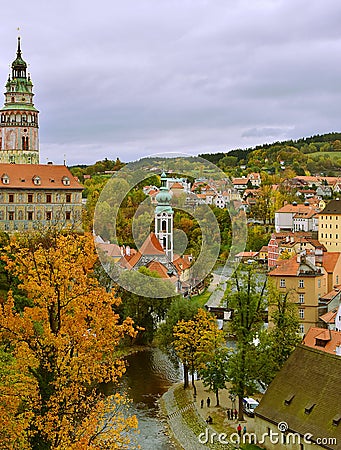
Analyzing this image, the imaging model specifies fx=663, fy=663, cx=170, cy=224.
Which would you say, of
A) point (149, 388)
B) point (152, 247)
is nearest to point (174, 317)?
point (149, 388)

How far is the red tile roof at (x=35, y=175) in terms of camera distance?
4856 cm

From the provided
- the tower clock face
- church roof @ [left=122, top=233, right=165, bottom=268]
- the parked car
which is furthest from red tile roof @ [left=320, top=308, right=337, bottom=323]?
the tower clock face

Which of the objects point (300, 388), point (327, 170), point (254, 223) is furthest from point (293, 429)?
point (327, 170)

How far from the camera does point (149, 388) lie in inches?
997

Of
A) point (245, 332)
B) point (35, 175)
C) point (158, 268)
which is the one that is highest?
point (35, 175)

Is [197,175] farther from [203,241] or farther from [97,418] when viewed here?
[97,418]

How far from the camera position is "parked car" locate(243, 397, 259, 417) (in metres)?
20.7

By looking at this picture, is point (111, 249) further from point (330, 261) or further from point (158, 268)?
point (330, 261)

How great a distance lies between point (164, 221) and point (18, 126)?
972 inches

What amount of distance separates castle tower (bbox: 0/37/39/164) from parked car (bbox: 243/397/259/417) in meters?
41.3

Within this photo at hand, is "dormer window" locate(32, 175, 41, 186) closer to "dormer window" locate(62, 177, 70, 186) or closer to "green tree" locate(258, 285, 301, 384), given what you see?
"dormer window" locate(62, 177, 70, 186)

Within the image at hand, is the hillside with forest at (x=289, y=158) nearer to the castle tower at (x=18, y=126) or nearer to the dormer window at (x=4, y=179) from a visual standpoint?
the castle tower at (x=18, y=126)

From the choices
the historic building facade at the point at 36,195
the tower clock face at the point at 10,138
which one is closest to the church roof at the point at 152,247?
the historic building facade at the point at 36,195

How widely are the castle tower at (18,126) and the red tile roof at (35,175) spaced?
8.47 metres
